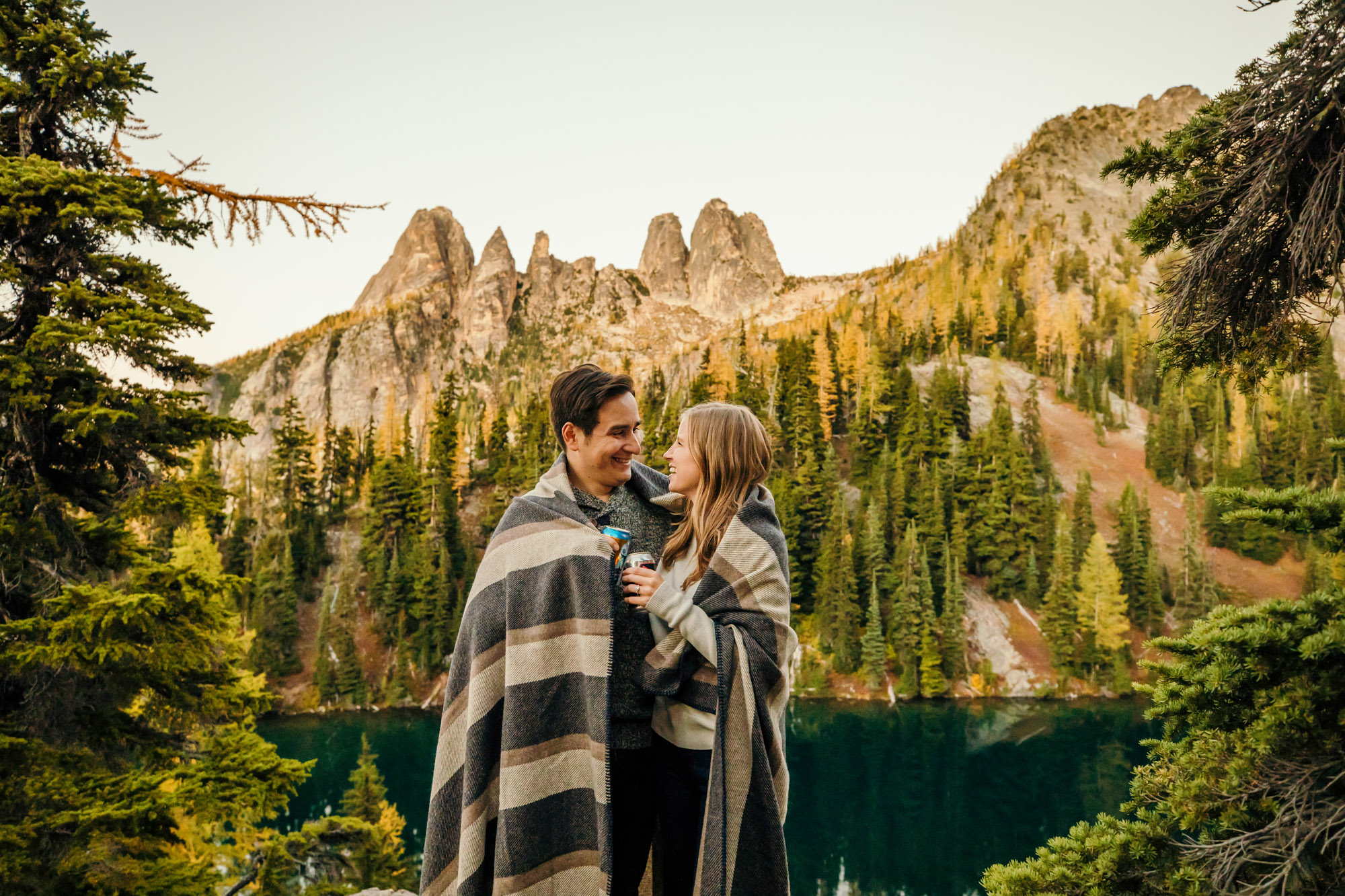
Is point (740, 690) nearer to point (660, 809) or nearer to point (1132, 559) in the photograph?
point (660, 809)

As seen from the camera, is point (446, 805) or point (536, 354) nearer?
point (446, 805)

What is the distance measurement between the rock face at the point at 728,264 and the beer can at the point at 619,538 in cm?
11184

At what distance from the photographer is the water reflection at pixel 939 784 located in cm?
1955

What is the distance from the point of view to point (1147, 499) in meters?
44.6

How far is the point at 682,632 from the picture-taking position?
2.26 meters

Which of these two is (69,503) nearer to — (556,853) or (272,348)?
(556,853)

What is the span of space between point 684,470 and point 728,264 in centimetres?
11830

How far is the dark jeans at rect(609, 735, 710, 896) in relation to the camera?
2422 mm

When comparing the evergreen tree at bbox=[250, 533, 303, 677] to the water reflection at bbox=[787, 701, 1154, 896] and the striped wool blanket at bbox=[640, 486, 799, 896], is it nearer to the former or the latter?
the water reflection at bbox=[787, 701, 1154, 896]

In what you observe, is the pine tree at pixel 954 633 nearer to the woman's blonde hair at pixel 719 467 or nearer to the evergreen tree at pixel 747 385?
the evergreen tree at pixel 747 385

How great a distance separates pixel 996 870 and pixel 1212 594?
4071 cm

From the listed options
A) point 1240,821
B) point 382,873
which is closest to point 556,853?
point 1240,821

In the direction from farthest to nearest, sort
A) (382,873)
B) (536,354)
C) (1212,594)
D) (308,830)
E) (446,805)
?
(536,354) → (1212,594) → (382,873) → (308,830) → (446,805)

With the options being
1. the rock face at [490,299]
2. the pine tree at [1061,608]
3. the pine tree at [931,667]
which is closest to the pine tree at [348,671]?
the pine tree at [931,667]
